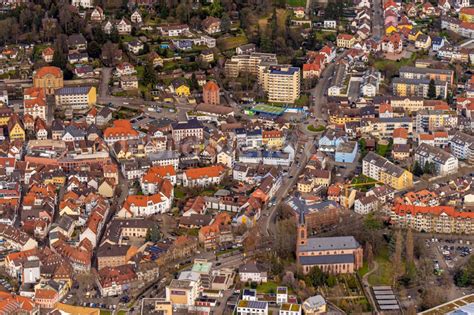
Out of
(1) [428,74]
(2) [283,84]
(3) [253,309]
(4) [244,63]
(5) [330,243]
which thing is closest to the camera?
(3) [253,309]

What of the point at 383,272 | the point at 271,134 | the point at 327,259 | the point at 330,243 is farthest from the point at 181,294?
the point at 271,134

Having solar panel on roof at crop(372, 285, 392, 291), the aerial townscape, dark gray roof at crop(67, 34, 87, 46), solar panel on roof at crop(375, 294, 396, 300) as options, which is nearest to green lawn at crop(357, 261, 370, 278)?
the aerial townscape

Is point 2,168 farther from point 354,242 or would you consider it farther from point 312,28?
point 312,28

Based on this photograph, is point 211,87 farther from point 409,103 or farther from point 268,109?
point 409,103

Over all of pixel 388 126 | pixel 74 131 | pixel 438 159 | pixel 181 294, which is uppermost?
pixel 74 131

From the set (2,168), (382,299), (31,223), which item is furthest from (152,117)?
(382,299)

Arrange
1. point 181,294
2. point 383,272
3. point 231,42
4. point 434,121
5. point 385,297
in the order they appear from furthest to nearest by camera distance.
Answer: point 231,42, point 434,121, point 383,272, point 385,297, point 181,294
